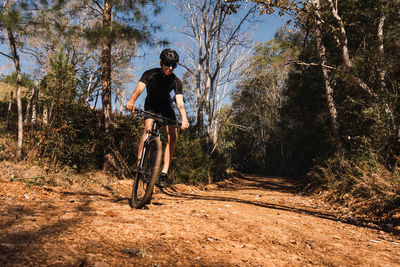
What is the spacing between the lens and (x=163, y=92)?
3.83 meters

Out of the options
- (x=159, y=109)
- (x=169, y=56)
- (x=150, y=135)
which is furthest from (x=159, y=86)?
(x=150, y=135)

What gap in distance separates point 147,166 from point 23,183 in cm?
216

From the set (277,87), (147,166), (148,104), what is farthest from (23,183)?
(277,87)

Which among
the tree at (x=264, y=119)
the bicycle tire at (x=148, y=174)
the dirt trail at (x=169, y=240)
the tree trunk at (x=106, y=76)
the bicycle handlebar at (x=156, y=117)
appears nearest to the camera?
the dirt trail at (x=169, y=240)

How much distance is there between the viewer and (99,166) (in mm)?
6914

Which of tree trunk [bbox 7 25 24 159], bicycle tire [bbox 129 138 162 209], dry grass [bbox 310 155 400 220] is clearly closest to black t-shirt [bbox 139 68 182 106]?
bicycle tire [bbox 129 138 162 209]

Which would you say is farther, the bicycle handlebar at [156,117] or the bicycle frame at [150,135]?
the bicycle frame at [150,135]

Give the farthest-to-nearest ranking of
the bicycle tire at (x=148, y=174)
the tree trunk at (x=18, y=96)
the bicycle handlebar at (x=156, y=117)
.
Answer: the tree trunk at (x=18, y=96)
the bicycle handlebar at (x=156, y=117)
the bicycle tire at (x=148, y=174)

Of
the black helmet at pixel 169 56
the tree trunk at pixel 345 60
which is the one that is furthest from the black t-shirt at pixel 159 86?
the tree trunk at pixel 345 60

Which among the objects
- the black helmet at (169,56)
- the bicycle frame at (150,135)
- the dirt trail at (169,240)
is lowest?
the dirt trail at (169,240)

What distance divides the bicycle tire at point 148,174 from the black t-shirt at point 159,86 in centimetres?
62

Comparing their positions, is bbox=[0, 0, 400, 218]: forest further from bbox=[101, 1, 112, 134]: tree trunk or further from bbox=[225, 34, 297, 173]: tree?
bbox=[225, 34, 297, 173]: tree

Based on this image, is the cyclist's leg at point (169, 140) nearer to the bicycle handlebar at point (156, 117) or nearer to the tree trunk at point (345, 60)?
the bicycle handlebar at point (156, 117)

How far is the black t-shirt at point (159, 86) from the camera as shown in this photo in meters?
3.73
